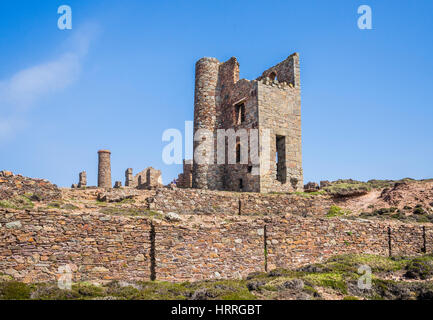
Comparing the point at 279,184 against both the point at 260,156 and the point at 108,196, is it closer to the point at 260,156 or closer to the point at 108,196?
the point at 260,156

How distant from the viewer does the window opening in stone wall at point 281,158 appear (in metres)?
23.3

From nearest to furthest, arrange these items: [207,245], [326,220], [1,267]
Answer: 1. [1,267]
2. [207,245]
3. [326,220]

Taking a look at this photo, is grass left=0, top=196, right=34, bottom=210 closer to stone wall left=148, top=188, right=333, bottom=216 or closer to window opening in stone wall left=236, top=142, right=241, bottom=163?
stone wall left=148, top=188, right=333, bottom=216

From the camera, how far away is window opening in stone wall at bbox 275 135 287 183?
23.3 meters

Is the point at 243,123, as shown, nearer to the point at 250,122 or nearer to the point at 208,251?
the point at 250,122

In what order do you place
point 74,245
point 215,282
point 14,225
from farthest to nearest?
point 215,282 → point 74,245 → point 14,225

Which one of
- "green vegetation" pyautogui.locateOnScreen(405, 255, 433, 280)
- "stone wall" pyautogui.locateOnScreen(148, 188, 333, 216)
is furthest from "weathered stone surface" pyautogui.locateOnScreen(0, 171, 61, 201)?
"green vegetation" pyautogui.locateOnScreen(405, 255, 433, 280)

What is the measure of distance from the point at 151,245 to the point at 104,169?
20.8 m

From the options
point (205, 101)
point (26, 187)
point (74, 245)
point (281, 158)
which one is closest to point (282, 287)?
point (74, 245)

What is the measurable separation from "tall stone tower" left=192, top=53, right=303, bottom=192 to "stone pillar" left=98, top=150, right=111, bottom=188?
8.87m

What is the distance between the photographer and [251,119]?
23.2m

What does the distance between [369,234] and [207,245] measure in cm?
810

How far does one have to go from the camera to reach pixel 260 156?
72.6ft

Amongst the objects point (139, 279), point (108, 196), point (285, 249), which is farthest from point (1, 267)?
point (285, 249)
